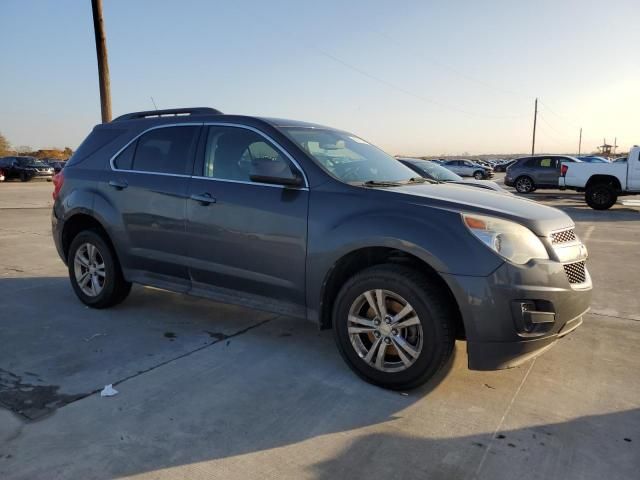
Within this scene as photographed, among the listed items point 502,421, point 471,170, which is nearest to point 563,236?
point 502,421

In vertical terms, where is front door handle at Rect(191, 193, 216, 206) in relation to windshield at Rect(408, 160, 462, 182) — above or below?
below

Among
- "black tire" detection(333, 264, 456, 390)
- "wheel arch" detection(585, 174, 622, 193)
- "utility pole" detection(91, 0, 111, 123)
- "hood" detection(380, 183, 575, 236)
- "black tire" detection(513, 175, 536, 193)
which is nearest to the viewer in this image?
"black tire" detection(333, 264, 456, 390)

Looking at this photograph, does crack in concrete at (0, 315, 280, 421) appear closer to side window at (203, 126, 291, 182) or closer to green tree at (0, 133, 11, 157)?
side window at (203, 126, 291, 182)

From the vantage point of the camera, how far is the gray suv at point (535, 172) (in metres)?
22.6

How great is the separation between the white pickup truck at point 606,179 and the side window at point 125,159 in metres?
15.3

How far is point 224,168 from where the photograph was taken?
4.09 meters

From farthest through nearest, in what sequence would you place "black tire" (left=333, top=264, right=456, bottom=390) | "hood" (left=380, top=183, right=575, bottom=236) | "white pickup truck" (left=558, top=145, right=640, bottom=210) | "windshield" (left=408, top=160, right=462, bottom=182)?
"white pickup truck" (left=558, top=145, right=640, bottom=210) < "windshield" (left=408, top=160, right=462, bottom=182) < "hood" (left=380, top=183, right=575, bottom=236) < "black tire" (left=333, top=264, right=456, bottom=390)

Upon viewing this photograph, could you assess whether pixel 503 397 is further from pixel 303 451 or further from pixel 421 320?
pixel 303 451

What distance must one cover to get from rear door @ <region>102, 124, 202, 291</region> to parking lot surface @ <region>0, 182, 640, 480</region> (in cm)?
54

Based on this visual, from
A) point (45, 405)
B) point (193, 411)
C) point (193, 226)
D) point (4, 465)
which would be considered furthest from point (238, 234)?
point (4, 465)

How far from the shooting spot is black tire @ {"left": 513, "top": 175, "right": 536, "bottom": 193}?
2327 centimetres

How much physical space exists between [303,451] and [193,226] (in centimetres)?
213

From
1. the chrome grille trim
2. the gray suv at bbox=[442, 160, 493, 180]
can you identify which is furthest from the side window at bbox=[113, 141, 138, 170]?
the gray suv at bbox=[442, 160, 493, 180]

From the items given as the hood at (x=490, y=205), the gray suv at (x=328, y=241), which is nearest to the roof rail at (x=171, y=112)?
the gray suv at (x=328, y=241)
